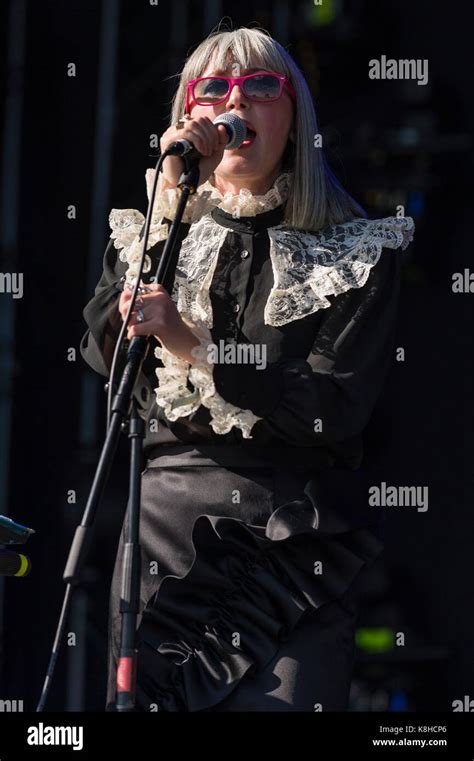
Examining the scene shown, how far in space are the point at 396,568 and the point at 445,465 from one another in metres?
0.37

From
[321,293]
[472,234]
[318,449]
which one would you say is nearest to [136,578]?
[318,449]

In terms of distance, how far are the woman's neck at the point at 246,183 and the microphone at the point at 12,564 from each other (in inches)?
39.2

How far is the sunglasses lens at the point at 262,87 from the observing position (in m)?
2.83

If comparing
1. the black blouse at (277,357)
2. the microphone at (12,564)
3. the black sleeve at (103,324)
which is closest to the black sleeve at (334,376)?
the black blouse at (277,357)

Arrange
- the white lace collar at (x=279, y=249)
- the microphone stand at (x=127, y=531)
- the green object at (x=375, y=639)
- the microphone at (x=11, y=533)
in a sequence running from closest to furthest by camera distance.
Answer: the microphone stand at (x=127, y=531) → the microphone at (x=11, y=533) → the white lace collar at (x=279, y=249) → the green object at (x=375, y=639)

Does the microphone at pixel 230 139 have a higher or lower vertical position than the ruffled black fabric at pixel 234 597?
higher

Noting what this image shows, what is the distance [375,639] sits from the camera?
13.6ft

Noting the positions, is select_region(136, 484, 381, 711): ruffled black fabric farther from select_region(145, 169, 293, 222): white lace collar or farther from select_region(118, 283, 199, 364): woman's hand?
select_region(145, 169, 293, 222): white lace collar

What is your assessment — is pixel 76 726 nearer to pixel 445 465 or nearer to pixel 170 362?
pixel 170 362

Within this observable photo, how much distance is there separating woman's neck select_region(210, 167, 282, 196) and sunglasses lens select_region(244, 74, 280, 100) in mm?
178

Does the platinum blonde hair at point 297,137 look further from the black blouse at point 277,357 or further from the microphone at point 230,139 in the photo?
the microphone at point 230,139

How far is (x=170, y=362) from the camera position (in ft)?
8.49

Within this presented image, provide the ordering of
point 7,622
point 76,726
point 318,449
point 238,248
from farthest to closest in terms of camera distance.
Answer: point 7,622 → point 238,248 → point 318,449 → point 76,726

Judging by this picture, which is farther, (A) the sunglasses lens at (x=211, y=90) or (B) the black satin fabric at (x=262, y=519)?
(A) the sunglasses lens at (x=211, y=90)
